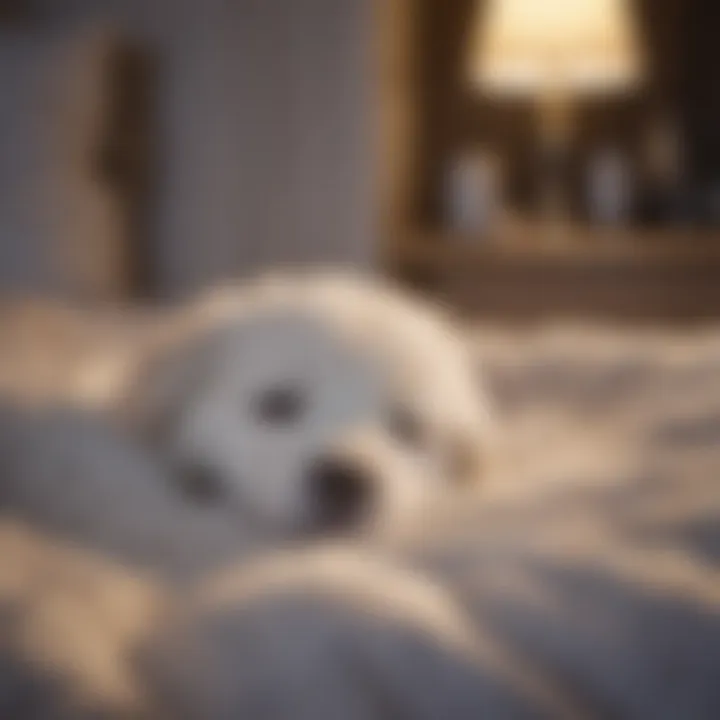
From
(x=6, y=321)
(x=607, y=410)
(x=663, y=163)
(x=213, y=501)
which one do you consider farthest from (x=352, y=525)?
(x=663, y=163)

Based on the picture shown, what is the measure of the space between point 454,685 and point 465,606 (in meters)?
0.07

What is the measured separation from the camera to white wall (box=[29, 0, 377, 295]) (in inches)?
85.2

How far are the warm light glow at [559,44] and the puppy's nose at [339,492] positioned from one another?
1.56 m

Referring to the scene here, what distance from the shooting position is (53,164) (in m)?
1.79

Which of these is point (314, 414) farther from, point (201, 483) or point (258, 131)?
point (258, 131)

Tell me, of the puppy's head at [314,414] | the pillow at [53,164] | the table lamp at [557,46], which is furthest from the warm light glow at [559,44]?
the puppy's head at [314,414]

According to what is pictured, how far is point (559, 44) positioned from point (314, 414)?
5.03ft

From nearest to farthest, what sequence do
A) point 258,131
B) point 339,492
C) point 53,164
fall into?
point 339,492
point 53,164
point 258,131

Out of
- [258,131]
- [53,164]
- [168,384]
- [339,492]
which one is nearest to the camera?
[339,492]

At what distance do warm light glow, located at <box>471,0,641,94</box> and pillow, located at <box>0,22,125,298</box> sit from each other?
738mm

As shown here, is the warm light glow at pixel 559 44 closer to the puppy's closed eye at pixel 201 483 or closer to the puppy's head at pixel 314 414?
the puppy's head at pixel 314 414

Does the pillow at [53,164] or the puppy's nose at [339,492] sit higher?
the pillow at [53,164]

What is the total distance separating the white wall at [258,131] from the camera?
216 cm

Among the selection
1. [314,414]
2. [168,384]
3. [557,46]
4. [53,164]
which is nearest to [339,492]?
[314,414]
